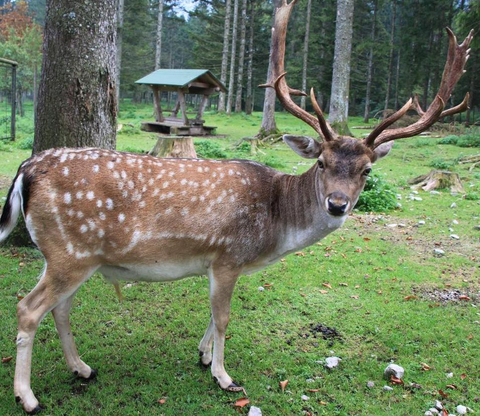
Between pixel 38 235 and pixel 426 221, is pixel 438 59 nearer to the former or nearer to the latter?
pixel 426 221

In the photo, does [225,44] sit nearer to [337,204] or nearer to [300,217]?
[300,217]

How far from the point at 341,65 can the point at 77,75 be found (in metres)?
12.6

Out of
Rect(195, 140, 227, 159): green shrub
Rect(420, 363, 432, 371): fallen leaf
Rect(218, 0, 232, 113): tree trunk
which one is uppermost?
Rect(218, 0, 232, 113): tree trunk

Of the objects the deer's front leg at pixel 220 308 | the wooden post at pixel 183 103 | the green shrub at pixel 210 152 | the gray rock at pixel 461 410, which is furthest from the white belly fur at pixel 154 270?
the wooden post at pixel 183 103

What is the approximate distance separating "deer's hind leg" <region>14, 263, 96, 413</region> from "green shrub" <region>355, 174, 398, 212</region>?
655 cm

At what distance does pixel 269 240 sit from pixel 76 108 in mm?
2920

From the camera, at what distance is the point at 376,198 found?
29.0 ft

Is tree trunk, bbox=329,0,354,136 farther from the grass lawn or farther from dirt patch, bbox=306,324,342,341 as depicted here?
dirt patch, bbox=306,324,342,341

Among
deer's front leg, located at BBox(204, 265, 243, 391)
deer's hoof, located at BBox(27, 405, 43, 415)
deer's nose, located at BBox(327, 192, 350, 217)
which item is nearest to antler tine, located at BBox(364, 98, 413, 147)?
deer's nose, located at BBox(327, 192, 350, 217)

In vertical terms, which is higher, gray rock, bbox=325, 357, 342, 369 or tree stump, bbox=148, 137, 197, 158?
tree stump, bbox=148, 137, 197, 158

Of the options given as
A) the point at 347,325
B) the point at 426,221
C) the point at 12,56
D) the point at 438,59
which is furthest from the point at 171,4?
the point at 347,325

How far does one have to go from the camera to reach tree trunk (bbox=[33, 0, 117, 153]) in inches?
204

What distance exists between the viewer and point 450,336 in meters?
4.54

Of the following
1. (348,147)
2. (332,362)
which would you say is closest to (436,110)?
(348,147)
